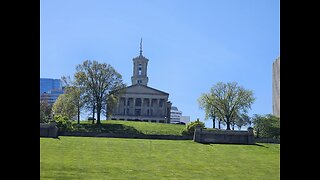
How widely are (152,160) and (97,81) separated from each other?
25023 mm

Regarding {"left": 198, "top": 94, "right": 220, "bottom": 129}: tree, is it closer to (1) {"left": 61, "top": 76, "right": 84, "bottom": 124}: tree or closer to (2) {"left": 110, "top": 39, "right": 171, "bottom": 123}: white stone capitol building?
(1) {"left": 61, "top": 76, "right": 84, "bottom": 124}: tree

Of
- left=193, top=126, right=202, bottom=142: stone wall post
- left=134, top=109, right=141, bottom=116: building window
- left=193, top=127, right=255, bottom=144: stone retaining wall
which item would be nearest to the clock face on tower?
left=134, top=109, right=141, bottom=116: building window

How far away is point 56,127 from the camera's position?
47.4 metres

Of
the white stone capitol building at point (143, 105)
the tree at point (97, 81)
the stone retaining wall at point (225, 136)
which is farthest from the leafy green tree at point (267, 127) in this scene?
the white stone capitol building at point (143, 105)

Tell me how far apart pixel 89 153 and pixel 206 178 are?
41.3 ft

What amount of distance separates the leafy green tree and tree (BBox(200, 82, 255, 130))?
4627mm

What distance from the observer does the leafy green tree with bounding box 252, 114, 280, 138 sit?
52.9m

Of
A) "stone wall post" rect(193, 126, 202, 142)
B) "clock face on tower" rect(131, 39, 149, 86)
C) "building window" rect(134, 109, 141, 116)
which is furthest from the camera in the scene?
"clock face on tower" rect(131, 39, 149, 86)

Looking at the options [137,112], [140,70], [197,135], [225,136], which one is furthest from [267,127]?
[140,70]

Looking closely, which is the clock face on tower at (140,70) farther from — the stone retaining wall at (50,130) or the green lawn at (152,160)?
the green lawn at (152,160)

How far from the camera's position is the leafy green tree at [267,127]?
52897 millimetres
